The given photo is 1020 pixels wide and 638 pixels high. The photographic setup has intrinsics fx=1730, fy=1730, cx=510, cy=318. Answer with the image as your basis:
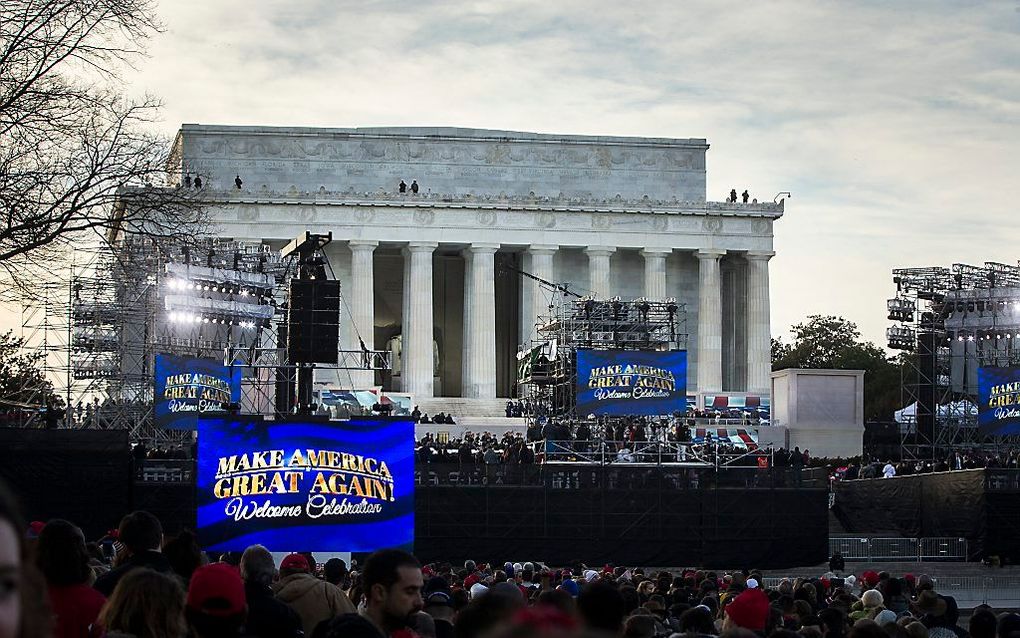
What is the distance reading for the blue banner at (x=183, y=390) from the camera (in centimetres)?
5369

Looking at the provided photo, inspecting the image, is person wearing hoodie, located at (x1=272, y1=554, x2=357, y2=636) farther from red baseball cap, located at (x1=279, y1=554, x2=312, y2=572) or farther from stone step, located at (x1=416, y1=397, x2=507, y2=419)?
stone step, located at (x1=416, y1=397, x2=507, y2=419)

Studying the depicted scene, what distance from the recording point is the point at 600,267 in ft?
333

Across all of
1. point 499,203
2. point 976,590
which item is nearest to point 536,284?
point 499,203

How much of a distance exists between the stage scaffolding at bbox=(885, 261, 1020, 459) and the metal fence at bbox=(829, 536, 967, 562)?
60.2 feet

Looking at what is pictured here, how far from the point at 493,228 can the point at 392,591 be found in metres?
90.9

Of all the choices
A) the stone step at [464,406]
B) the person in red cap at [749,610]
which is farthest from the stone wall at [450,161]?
the person in red cap at [749,610]

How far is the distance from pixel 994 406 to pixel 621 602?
55726 millimetres

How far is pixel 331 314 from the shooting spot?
3288 cm

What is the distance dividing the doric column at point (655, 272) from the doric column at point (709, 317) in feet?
7.41

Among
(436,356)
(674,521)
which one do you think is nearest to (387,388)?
(436,356)

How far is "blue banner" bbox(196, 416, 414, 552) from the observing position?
75.5 feet

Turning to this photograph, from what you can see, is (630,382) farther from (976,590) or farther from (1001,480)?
(976,590)

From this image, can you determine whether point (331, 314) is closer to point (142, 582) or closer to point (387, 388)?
point (142, 582)

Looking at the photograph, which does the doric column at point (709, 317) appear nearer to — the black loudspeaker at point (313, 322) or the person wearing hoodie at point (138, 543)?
Answer: the black loudspeaker at point (313, 322)
